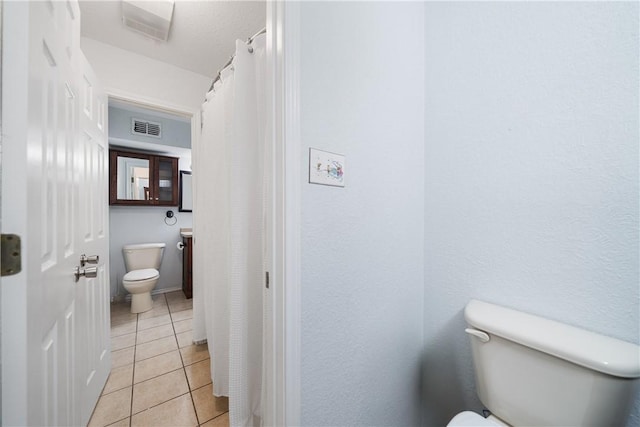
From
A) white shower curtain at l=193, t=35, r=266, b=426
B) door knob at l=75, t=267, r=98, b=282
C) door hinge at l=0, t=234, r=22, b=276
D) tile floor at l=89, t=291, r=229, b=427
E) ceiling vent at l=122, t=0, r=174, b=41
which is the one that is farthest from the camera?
ceiling vent at l=122, t=0, r=174, b=41

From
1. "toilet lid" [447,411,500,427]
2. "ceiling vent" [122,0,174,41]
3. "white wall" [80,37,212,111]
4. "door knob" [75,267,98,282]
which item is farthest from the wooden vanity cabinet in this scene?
"toilet lid" [447,411,500,427]

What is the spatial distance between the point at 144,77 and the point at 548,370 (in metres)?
2.90

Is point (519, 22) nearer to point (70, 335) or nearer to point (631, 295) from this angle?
point (631, 295)

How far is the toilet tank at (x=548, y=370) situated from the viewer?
601mm

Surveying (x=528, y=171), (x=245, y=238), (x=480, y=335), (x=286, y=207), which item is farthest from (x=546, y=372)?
(x=245, y=238)

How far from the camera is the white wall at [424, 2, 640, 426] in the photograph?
0.69 m

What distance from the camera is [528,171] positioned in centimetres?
84

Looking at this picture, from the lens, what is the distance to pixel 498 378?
2.53ft

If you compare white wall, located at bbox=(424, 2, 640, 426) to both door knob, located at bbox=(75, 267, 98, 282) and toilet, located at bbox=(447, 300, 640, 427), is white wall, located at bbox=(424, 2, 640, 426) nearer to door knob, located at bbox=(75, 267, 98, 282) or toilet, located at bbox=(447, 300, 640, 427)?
toilet, located at bbox=(447, 300, 640, 427)

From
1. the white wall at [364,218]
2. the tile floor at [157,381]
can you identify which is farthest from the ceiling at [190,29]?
the tile floor at [157,381]

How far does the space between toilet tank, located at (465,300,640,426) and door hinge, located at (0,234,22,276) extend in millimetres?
1223

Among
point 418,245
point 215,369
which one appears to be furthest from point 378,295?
point 215,369

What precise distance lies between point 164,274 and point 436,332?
132 inches

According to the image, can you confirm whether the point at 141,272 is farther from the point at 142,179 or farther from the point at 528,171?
the point at 528,171
